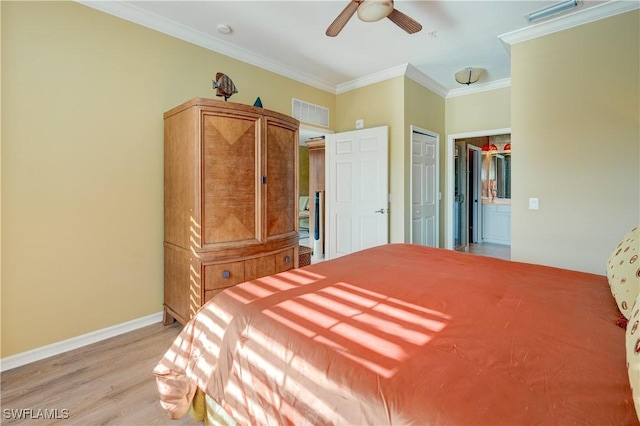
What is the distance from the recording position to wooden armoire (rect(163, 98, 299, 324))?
91.3 inches

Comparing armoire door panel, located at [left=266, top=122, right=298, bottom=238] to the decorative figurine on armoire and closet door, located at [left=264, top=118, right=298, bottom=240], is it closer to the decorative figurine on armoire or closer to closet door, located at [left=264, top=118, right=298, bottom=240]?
closet door, located at [left=264, top=118, right=298, bottom=240]

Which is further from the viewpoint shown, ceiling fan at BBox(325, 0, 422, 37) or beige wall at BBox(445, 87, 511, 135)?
beige wall at BBox(445, 87, 511, 135)

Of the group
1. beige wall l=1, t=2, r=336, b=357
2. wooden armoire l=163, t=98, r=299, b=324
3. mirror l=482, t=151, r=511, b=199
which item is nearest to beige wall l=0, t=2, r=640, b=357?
beige wall l=1, t=2, r=336, b=357

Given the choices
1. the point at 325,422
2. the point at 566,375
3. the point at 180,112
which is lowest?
the point at 325,422

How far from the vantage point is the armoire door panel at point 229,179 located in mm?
2348

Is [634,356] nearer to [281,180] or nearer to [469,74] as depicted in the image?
[281,180]

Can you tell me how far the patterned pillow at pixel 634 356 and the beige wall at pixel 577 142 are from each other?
90.4 inches

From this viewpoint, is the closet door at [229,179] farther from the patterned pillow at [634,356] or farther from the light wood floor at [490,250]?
the light wood floor at [490,250]

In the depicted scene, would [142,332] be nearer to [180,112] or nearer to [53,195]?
[53,195]

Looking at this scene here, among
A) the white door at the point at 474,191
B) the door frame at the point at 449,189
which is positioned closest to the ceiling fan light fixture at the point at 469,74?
the door frame at the point at 449,189

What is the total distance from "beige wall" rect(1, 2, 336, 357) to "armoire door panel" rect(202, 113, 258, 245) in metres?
0.71

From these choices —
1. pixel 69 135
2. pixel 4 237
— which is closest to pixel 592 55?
pixel 69 135

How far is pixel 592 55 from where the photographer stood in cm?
262

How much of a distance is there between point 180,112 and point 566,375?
277 centimetres
